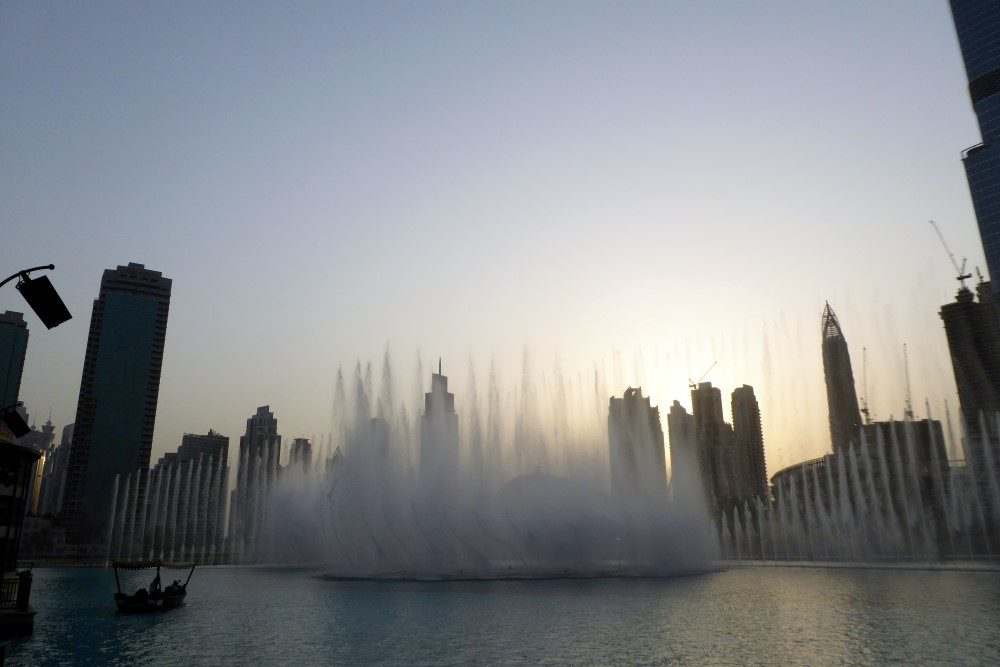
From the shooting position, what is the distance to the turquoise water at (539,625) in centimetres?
3250

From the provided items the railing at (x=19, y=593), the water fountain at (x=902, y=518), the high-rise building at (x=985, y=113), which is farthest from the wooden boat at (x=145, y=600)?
the high-rise building at (x=985, y=113)

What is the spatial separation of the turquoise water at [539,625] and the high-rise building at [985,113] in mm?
155341

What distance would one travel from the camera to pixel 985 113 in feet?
597

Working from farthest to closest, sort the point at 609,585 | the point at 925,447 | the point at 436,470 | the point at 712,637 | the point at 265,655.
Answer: the point at 925,447
the point at 436,470
the point at 609,585
the point at 712,637
the point at 265,655

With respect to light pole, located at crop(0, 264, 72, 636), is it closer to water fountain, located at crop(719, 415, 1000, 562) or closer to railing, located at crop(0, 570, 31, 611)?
railing, located at crop(0, 570, 31, 611)

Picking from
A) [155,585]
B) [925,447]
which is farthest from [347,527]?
[925,447]

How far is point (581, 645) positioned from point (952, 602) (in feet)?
110

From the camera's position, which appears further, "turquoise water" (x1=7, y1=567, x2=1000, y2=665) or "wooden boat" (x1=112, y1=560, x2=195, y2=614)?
"wooden boat" (x1=112, y1=560, x2=195, y2=614)

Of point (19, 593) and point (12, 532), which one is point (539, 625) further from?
point (12, 532)

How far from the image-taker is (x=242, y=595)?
6388 cm

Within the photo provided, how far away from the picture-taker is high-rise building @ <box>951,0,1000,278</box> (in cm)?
18075

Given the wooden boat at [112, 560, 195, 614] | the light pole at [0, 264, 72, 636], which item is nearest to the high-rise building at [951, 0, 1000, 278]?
the wooden boat at [112, 560, 195, 614]

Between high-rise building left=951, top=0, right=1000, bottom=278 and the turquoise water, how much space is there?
155341 millimetres

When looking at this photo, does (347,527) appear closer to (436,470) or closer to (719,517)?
(436,470)
